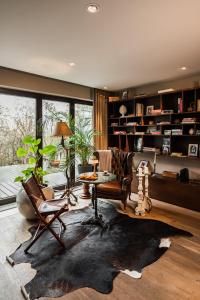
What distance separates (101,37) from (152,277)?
2708 mm

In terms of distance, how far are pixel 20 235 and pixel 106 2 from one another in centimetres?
292

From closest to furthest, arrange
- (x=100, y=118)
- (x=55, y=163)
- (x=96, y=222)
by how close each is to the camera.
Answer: (x=96, y=222) → (x=55, y=163) → (x=100, y=118)

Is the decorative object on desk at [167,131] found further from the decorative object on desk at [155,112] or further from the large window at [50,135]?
the large window at [50,135]

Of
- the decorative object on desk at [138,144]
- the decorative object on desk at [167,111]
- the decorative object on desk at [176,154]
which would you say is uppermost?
the decorative object on desk at [167,111]

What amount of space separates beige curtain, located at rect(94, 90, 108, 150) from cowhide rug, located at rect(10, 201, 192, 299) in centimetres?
236

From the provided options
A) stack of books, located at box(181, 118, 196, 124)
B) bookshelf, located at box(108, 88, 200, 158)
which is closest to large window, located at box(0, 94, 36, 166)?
bookshelf, located at box(108, 88, 200, 158)

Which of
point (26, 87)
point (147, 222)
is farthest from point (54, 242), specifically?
point (26, 87)

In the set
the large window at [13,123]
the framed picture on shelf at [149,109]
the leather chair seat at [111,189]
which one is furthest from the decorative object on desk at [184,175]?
the large window at [13,123]

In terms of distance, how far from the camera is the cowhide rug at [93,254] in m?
1.90

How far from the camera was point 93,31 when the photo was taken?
7.67 ft

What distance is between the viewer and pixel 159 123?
4355 millimetres

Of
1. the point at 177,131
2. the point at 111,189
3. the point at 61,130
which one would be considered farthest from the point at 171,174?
the point at 61,130

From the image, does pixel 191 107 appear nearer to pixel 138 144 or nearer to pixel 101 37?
pixel 138 144

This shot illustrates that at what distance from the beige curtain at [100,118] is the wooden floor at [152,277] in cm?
291
